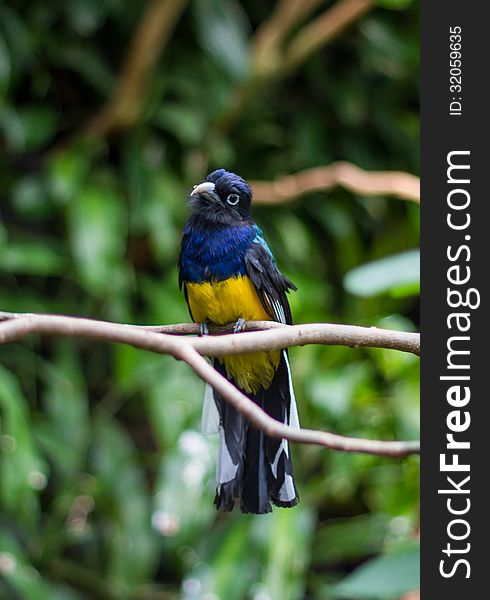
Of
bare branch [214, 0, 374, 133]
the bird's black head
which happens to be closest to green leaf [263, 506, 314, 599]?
the bird's black head

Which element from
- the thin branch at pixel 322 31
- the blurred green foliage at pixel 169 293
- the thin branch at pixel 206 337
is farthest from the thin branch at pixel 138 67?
the thin branch at pixel 206 337

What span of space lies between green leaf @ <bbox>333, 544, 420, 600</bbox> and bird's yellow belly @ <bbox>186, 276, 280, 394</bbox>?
56 cm

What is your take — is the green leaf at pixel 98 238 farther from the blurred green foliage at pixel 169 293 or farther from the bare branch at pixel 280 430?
the bare branch at pixel 280 430

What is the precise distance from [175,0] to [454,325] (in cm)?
163

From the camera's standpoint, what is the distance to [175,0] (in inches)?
103

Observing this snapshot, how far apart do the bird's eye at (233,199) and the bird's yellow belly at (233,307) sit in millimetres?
126

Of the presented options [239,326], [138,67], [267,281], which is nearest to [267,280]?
[267,281]

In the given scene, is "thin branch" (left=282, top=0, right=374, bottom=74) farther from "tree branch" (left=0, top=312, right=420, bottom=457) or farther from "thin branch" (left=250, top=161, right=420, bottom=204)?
"tree branch" (left=0, top=312, right=420, bottom=457)

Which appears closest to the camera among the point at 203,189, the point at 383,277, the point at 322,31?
the point at 203,189

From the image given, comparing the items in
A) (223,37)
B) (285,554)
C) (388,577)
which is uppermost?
(223,37)

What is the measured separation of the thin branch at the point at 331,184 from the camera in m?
2.54

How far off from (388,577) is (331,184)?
4.02 ft

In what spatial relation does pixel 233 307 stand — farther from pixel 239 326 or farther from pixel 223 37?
pixel 223 37

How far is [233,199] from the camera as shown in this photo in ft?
5.02
